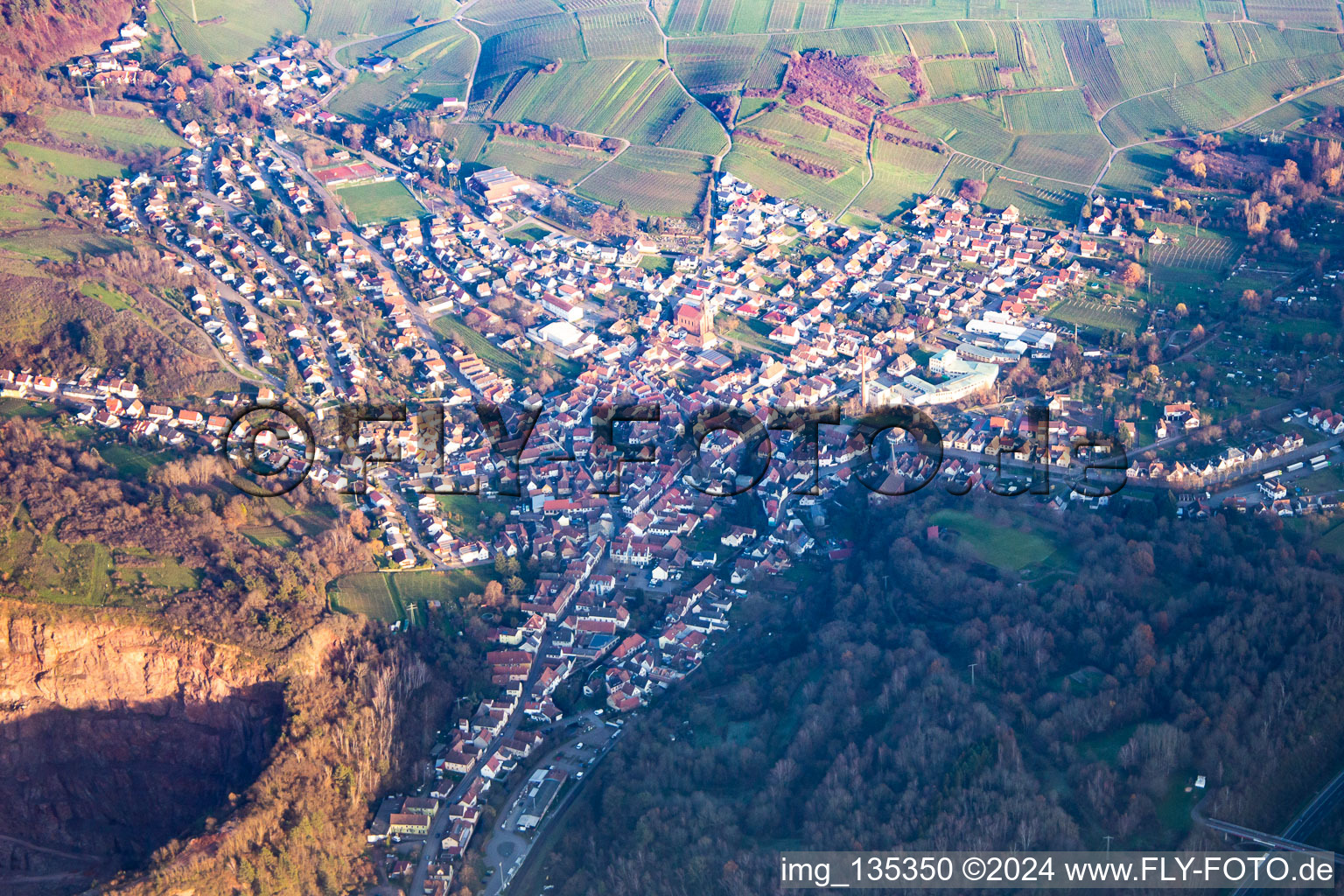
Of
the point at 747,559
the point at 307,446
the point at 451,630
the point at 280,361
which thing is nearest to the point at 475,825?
the point at 451,630

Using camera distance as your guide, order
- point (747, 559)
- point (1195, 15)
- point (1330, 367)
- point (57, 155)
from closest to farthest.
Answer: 1. point (747, 559)
2. point (1330, 367)
3. point (57, 155)
4. point (1195, 15)

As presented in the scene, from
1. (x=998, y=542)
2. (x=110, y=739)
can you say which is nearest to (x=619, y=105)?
(x=998, y=542)

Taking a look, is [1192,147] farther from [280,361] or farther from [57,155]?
[57,155]

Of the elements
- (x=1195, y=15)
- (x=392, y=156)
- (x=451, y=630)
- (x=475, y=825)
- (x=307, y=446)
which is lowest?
(x=475, y=825)

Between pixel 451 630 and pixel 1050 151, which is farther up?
pixel 1050 151

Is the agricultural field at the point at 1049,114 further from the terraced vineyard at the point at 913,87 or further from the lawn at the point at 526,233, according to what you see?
the lawn at the point at 526,233

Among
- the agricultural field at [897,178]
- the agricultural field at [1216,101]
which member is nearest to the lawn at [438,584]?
the agricultural field at [897,178]

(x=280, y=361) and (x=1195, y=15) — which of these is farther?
(x=1195, y=15)

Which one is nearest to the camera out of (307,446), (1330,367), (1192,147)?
(307,446)
